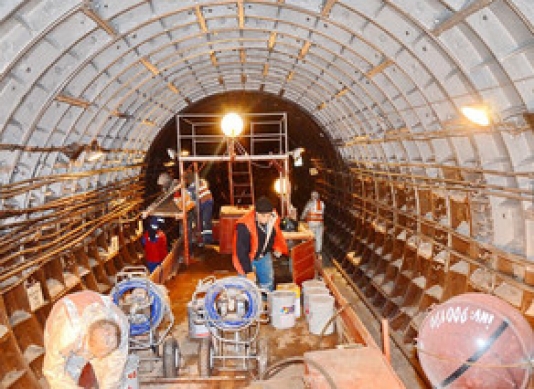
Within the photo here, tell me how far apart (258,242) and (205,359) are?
2.40m

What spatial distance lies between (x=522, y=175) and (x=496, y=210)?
1.23 metres

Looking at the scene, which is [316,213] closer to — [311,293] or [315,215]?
[315,215]

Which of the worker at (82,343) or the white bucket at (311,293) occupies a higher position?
the worker at (82,343)

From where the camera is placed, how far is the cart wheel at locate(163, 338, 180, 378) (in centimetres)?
615

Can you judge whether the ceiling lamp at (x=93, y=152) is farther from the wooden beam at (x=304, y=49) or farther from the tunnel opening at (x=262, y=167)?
the tunnel opening at (x=262, y=167)

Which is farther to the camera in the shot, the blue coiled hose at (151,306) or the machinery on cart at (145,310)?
the blue coiled hose at (151,306)

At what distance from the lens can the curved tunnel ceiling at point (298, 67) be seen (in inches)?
214

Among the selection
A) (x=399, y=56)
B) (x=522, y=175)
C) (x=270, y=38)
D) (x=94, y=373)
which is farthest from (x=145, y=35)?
(x=522, y=175)

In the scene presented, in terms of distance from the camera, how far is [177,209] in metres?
12.6

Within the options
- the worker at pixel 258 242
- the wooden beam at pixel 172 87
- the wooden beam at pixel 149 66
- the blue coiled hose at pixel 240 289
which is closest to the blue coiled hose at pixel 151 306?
the blue coiled hose at pixel 240 289

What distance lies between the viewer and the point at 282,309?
25.2 feet

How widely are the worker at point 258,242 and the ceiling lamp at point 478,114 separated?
3.31 meters

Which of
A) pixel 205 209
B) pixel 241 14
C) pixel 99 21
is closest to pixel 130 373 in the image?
pixel 99 21

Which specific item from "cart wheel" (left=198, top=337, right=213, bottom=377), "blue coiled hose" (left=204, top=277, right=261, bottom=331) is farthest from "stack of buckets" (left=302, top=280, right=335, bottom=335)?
"cart wheel" (left=198, top=337, right=213, bottom=377)
